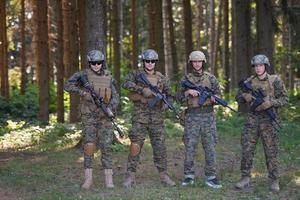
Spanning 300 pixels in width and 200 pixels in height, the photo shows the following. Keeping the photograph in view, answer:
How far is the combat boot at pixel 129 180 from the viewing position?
8.90 metres

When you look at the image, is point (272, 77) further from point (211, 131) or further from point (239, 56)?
point (239, 56)

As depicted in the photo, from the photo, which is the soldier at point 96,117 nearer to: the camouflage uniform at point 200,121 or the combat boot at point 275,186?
the camouflage uniform at point 200,121

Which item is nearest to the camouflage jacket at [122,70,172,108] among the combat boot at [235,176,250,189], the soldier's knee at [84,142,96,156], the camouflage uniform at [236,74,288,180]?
the soldier's knee at [84,142,96,156]

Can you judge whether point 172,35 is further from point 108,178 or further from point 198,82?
point 108,178

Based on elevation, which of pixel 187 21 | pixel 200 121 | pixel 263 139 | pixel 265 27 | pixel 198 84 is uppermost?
pixel 187 21

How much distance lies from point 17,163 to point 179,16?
34.8m

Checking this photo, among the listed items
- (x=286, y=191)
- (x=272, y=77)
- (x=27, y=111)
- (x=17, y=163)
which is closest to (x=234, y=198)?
(x=286, y=191)

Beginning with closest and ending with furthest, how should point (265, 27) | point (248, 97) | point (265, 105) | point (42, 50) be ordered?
point (265, 105), point (248, 97), point (265, 27), point (42, 50)

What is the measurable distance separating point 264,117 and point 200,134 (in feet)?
3.62

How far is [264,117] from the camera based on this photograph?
8695 millimetres

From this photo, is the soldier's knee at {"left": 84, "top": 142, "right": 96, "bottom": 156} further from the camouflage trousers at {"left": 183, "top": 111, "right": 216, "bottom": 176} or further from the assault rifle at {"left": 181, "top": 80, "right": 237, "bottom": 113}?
the assault rifle at {"left": 181, "top": 80, "right": 237, "bottom": 113}

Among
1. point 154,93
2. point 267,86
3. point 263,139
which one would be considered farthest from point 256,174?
point 154,93

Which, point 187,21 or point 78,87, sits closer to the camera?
point 78,87

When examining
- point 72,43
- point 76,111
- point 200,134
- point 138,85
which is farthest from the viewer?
point 76,111
